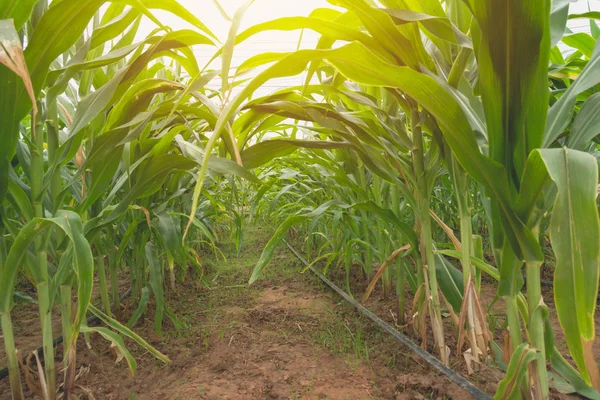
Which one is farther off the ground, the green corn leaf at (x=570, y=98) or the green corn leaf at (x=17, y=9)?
the green corn leaf at (x=17, y=9)

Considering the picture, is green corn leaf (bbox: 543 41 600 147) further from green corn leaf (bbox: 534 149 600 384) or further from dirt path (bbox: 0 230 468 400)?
dirt path (bbox: 0 230 468 400)

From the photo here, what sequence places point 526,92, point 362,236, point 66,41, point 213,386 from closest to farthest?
1. point 526,92
2. point 66,41
3. point 213,386
4. point 362,236

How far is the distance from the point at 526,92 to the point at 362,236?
0.87 m

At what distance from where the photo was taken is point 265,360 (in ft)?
2.62

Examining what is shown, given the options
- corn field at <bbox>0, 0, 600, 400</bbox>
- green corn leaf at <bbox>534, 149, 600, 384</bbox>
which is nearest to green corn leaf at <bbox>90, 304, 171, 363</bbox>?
corn field at <bbox>0, 0, 600, 400</bbox>

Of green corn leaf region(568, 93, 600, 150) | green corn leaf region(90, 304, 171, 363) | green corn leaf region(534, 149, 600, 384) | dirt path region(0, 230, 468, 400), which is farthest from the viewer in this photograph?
dirt path region(0, 230, 468, 400)

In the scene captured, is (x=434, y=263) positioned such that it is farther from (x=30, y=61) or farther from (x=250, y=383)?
(x=30, y=61)

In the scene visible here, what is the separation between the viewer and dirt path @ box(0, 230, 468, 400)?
66cm

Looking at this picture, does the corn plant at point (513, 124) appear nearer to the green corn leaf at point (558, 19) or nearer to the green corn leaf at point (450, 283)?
the green corn leaf at point (558, 19)

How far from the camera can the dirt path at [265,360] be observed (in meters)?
0.66

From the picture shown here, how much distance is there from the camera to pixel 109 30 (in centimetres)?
54

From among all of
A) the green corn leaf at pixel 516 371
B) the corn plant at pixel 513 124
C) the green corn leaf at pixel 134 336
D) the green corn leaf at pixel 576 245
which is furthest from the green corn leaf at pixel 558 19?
the green corn leaf at pixel 134 336

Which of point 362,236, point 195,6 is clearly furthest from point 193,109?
point 195,6

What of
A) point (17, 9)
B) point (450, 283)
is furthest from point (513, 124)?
point (17, 9)
